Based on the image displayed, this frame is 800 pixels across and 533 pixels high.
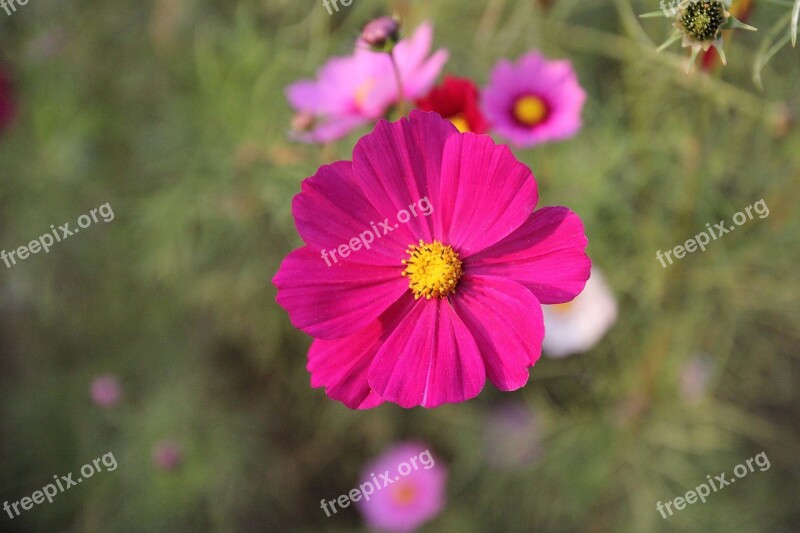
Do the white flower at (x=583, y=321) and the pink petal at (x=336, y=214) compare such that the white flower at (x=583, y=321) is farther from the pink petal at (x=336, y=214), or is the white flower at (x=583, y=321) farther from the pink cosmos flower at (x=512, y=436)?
the pink petal at (x=336, y=214)

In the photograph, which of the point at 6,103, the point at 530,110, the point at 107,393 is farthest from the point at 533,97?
the point at 6,103

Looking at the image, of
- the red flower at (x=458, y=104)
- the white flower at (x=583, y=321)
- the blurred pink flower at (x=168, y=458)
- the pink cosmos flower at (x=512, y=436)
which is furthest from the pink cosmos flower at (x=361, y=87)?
the pink cosmos flower at (x=512, y=436)

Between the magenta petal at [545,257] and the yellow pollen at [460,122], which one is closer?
the magenta petal at [545,257]

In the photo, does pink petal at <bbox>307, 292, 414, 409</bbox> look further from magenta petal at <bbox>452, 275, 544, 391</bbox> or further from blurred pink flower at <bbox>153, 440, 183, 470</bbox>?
blurred pink flower at <bbox>153, 440, 183, 470</bbox>

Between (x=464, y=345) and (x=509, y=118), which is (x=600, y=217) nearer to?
(x=509, y=118)

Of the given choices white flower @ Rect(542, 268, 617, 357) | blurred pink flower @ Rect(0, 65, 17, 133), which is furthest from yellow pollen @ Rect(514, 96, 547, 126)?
blurred pink flower @ Rect(0, 65, 17, 133)

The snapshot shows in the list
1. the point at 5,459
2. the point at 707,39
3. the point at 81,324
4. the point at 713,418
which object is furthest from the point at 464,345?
the point at 5,459
